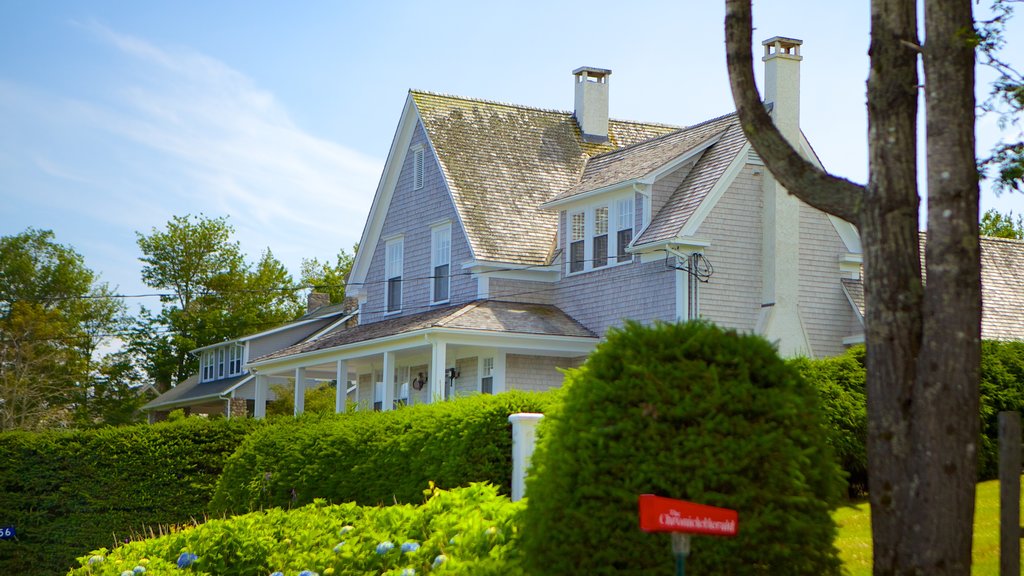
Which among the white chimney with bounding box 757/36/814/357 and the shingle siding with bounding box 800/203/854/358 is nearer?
the white chimney with bounding box 757/36/814/357

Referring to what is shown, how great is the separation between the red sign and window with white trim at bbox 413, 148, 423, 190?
2454 cm

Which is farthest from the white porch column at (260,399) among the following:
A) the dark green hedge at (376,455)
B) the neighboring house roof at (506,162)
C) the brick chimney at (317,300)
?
the dark green hedge at (376,455)

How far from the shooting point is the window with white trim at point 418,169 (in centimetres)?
3058

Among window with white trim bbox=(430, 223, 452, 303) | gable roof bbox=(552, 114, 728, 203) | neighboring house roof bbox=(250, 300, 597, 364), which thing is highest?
gable roof bbox=(552, 114, 728, 203)

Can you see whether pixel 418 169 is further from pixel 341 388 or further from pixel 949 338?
pixel 949 338

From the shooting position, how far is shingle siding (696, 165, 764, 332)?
24.8m

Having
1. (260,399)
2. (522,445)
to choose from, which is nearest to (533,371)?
(522,445)

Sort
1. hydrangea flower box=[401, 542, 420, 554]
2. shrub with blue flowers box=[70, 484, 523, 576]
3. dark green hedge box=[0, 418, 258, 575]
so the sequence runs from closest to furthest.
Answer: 1. shrub with blue flowers box=[70, 484, 523, 576]
2. hydrangea flower box=[401, 542, 420, 554]
3. dark green hedge box=[0, 418, 258, 575]

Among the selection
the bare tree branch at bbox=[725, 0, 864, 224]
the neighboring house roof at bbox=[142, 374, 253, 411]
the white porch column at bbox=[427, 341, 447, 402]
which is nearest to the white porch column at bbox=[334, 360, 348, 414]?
the white porch column at bbox=[427, 341, 447, 402]

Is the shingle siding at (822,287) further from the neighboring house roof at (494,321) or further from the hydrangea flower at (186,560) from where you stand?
the hydrangea flower at (186,560)

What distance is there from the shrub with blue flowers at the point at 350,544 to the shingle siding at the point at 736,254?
13.3 meters

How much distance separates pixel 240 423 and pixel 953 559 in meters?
16.3

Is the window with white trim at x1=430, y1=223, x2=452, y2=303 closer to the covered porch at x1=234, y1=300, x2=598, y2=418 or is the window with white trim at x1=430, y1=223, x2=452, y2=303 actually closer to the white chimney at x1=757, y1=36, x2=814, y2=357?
the covered porch at x1=234, y1=300, x2=598, y2=418

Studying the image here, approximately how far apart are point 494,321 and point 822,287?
6909 millimetres
